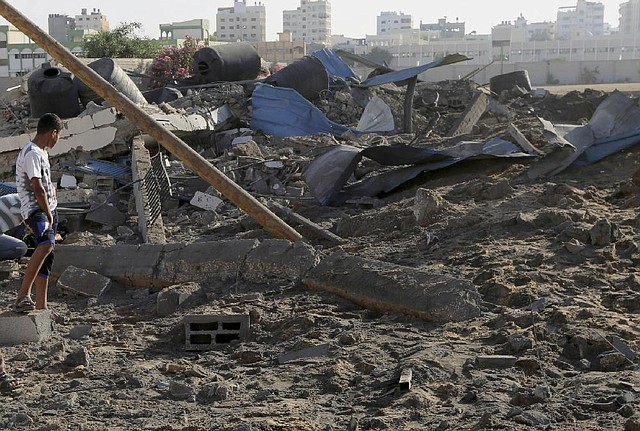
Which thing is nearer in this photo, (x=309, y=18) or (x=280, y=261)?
(x=280, y=261)

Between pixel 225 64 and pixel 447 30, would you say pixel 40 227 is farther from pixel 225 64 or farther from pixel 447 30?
pixel 447 30

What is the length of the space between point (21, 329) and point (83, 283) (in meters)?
1.30

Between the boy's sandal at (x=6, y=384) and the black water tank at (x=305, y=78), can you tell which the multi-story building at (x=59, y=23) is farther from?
the boy's sandal at (x=6, y=384)

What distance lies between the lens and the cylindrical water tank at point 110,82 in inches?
569

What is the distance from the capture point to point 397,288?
5949 mm

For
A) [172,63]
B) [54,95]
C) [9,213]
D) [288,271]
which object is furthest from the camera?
[172,63]

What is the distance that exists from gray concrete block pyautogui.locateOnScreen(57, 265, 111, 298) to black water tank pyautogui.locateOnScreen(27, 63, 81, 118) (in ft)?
24.2

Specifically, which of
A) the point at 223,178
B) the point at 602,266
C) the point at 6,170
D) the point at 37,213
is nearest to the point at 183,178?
the point at 6,170

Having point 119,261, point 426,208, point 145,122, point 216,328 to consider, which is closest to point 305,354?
point 216,328

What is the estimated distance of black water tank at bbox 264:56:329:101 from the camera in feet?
56.7

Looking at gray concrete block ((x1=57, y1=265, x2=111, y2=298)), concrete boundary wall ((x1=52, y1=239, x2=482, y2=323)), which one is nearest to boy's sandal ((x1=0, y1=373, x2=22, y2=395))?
gray concrete block ((x1=57, y1=265, x2=111, y2=298))

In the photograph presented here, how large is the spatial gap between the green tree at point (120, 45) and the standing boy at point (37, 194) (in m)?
29.9

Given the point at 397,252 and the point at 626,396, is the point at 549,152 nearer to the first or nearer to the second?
the point at 397,252

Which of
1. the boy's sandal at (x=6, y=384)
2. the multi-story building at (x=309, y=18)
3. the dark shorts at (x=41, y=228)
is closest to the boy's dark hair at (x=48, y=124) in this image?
the dark shorts at (x=41, y=228)
